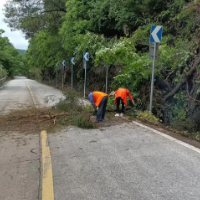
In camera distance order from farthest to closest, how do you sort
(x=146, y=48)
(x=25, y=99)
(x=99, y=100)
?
1. (x=25, y=99)
2. (x=146, y=48)
3. (x=99, y=100)

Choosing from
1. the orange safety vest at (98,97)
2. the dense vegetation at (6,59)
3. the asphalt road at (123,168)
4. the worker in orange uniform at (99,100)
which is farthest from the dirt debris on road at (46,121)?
the dense vegetation at (6,59)

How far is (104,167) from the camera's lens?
388 centimetres

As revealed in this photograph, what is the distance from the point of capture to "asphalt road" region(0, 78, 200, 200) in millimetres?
3096

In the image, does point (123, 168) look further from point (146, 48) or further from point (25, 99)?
point (25, 99)

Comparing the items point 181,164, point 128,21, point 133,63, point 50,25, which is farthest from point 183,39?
point 50,25

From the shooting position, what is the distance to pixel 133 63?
9.02m

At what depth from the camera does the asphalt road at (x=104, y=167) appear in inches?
122

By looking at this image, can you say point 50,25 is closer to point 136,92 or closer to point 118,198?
point 136,92

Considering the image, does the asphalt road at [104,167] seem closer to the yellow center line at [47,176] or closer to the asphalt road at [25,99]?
the yellow center line at [47,176]

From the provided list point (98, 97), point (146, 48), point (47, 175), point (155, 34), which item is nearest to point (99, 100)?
point (98, 97)

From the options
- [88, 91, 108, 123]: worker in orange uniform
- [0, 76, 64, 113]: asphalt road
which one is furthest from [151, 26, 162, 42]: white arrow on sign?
[0, 76, 64, 113]: asphalt road

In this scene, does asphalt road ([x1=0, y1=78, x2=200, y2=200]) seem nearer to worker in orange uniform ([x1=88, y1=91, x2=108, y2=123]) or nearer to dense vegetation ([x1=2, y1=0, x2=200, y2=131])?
worker in orange uniform ([x1=88, y1=91, x2=108, y2=123])

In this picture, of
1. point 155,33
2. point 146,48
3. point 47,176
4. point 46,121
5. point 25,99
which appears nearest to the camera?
point 47,176

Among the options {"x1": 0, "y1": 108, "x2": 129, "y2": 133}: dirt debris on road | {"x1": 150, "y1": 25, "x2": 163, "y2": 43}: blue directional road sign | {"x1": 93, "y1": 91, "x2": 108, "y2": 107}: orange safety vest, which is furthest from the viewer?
{"x1": 150, "y1": 25, "x2": 163, "y2": 43}: blue directional road sign
